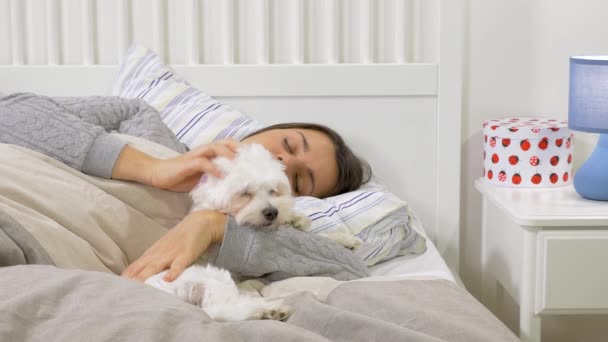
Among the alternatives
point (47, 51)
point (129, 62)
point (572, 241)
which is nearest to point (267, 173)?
point (572, 241)

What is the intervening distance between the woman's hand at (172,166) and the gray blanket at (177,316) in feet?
1.09

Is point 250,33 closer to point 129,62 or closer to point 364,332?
point 129,62

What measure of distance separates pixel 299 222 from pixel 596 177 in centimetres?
78

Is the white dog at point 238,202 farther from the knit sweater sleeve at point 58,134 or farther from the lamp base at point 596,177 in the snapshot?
the lamp base at point 596,177

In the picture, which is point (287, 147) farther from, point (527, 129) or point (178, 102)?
point (527, 129)

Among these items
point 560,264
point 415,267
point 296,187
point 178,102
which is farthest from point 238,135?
point 560,264

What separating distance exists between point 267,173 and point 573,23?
126 cm

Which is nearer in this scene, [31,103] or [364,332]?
[364,332]

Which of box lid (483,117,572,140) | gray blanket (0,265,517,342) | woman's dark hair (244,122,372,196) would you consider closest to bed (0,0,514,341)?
box lid (483,117,572,140)

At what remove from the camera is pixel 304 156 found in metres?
1.84

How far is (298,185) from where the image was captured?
73.9 inches

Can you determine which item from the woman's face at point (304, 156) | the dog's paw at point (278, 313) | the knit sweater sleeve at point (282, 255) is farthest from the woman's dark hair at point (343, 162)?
the dog's paw at point (278, 313)

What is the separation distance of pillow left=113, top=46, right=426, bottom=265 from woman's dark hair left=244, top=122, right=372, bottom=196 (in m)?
0.04

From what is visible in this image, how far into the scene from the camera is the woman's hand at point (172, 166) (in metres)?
1.60
